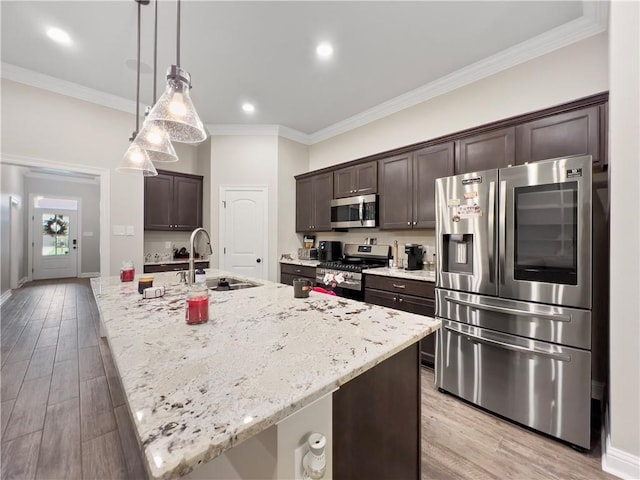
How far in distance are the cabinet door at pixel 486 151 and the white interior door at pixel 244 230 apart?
2930 mm

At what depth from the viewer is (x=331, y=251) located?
4219 millimetres

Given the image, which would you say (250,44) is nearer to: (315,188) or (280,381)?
(315,188)

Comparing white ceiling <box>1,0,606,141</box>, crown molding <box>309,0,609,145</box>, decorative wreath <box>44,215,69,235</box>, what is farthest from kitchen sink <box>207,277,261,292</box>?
decorative wreath <box>44,215,69,235</box>

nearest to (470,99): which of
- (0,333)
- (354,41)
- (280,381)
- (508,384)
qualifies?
(354,41)

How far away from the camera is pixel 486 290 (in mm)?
2002

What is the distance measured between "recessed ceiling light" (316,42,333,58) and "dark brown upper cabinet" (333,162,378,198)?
4.41 ft

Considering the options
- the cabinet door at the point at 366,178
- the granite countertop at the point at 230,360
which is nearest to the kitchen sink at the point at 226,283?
the granite countertop at the point at 230,360

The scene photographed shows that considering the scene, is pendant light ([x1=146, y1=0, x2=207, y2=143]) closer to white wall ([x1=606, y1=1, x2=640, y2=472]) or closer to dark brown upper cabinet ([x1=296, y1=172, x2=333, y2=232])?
white wall ([x1=606, y1=1, x2=640, y2=472])

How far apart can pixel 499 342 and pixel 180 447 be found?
2.11 metres

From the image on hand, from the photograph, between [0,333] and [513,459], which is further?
[0,333]

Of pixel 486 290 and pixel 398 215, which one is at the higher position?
pixel 398 215

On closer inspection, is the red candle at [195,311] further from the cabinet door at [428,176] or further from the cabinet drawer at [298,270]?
the cabinet drawer at [298,270]

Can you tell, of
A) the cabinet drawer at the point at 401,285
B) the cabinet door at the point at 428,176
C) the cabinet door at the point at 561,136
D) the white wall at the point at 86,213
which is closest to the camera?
the cabinet door at the point at 561,136

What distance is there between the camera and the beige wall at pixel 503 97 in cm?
233
